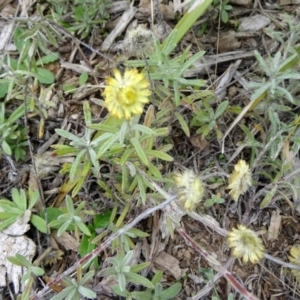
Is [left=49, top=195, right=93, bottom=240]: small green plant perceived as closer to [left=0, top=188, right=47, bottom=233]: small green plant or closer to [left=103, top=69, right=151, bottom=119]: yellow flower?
[left=0, top=188, right=47, bottom=233]: small green plant

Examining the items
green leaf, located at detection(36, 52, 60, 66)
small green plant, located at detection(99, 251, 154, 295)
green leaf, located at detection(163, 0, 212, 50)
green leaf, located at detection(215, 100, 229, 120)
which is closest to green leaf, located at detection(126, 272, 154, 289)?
small green plant, located at detection(99, 251, 154, 295)

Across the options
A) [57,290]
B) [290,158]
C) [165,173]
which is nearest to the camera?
[57,290]

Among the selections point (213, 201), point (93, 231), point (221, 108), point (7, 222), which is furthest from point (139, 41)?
point (7, 222)

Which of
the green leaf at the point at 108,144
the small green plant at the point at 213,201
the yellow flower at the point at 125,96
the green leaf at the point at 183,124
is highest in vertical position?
the yellow flower at the point at 125,96

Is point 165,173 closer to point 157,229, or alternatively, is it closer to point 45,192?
point 157,229

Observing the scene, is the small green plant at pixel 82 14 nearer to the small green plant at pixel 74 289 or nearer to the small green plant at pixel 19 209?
the small green plant at pixel 19 209

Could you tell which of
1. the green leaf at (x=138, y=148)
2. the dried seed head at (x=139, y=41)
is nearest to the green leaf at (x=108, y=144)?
the green leaf at (x=138, y=148)

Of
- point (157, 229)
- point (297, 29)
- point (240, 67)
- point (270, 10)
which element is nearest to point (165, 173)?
point (157, 229)
